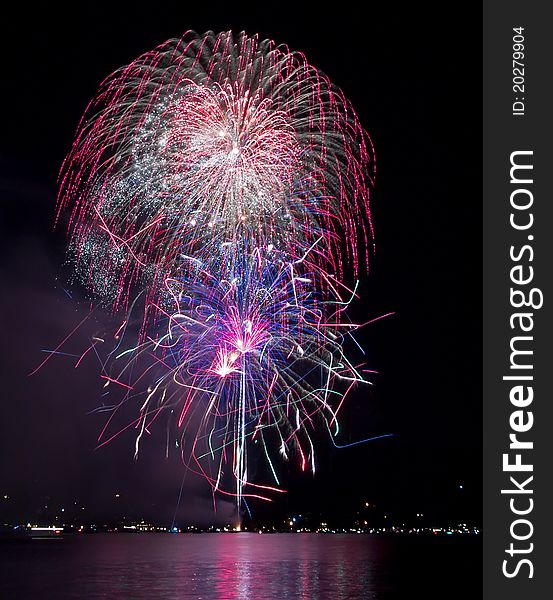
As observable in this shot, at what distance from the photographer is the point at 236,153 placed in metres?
26.0

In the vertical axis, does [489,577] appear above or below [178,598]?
above

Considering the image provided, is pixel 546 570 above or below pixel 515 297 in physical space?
below

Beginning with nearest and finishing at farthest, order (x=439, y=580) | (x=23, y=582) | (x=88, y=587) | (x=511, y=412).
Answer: (x=511, y=412) < (x=88, y=587) < (x=23, y=582) < (x=439, y=580)

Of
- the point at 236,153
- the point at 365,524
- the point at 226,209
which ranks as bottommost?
the point at 365,524

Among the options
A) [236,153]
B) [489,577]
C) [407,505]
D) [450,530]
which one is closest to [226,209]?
[236,153]

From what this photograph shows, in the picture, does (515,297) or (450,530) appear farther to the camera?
(450,530)

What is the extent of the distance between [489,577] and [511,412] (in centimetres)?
421

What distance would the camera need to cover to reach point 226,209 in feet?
88.5

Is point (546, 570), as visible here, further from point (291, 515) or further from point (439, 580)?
point (291, 515)

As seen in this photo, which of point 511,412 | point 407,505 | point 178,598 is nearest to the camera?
point 511,412

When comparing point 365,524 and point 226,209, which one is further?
point 365,524

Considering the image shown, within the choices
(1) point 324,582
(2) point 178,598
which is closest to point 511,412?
(2) point 178,598

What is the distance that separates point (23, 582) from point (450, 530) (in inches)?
7059

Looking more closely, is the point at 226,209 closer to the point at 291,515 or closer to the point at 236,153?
the point at 236,153
